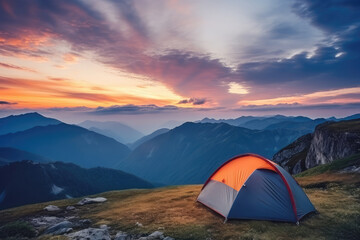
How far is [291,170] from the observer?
272 ft

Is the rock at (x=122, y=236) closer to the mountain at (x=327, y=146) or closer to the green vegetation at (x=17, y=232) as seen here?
the green vegetation at (x=17, y=232)

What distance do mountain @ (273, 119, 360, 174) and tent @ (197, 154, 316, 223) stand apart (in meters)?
43.0

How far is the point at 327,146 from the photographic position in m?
65.2

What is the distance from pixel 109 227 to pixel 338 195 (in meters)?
21.3

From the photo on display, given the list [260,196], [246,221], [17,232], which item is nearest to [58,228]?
[17,232]

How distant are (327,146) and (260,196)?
61.3 m

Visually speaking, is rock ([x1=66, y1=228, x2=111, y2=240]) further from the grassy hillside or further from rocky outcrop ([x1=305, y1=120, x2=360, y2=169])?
rocky outcrop ([x1=305, y1=120, x2=360, y2=169])

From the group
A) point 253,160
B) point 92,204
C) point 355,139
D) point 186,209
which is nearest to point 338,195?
point 253,160

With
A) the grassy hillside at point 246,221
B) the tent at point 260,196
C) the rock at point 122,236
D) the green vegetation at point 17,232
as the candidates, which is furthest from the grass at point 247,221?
the green vegetation at point 17,232

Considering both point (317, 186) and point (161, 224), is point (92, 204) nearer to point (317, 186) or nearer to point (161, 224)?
point (161, 224)

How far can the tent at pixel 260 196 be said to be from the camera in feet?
53.7

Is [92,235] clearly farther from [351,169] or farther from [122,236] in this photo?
[351,169]

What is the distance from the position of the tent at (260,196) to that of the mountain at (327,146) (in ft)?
141

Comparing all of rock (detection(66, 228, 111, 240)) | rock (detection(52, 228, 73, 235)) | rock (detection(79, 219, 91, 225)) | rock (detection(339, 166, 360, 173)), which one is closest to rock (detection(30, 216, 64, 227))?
rock (detection(79, 219, 91, 225))
